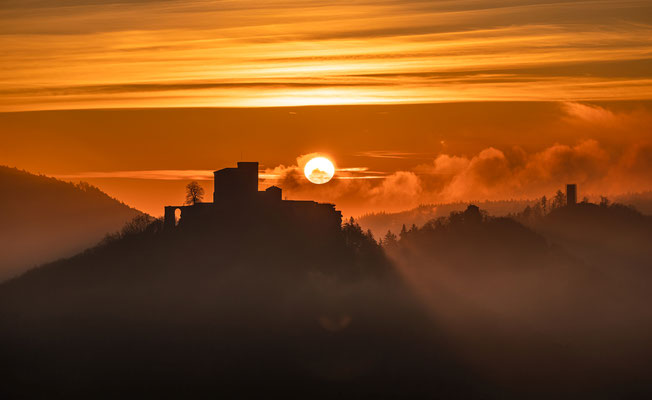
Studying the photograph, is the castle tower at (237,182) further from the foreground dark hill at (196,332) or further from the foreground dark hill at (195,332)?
the foreground dark hill at (195,332)

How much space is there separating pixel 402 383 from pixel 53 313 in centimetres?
6548

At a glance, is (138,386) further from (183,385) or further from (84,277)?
(84,277)

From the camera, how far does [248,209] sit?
13900cm

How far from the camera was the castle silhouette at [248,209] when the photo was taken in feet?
445

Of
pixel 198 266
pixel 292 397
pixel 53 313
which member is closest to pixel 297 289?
pixel 198 266

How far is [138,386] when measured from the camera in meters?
192

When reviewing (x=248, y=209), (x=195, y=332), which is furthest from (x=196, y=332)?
(x=248, y=209)

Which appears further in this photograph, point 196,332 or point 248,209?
point 196,332

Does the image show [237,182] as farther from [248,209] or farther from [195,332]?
[195,332]

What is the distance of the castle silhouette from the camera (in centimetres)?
13575

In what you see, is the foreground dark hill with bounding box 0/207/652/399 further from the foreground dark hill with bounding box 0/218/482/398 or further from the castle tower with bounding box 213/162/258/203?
the castle tower with bounding box 213/162/258/203

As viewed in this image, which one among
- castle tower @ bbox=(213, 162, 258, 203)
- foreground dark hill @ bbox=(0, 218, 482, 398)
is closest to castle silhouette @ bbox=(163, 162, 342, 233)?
castle tower @ bbox=(213, 162, 258, 203)

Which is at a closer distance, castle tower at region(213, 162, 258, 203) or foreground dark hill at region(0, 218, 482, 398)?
castle tower at region(213, 162, 258, 203)

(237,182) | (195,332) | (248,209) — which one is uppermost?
(237,182)
